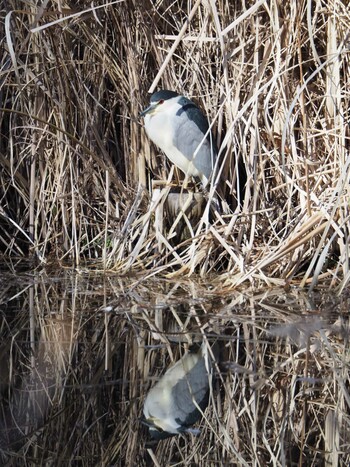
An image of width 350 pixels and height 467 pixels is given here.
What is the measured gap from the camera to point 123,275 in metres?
5.11

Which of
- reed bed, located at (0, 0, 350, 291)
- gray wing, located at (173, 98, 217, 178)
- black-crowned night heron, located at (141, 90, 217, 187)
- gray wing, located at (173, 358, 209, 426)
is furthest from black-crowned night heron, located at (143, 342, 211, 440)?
gray wing, located at (173, 98, 217, 178)

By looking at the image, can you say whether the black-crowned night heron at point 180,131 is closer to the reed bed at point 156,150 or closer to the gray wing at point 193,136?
the gray wing at point 193,136

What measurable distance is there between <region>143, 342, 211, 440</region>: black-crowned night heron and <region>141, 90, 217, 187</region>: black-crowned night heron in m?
1.80

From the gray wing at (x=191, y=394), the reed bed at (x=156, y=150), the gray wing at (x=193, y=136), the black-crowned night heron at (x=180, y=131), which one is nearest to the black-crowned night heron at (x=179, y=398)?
the gray wing at (x=191, y=394)

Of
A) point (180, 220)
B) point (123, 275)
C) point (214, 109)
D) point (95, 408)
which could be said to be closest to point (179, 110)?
point (214, 109)

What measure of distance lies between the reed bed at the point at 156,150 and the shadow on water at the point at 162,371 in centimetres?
35

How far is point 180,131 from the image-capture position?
546cm

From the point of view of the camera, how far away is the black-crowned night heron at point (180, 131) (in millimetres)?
5137

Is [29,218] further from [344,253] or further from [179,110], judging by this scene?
[344,253]

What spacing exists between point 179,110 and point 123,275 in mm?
940

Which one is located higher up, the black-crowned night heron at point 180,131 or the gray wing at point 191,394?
the black-crowned night heron at point 180,131

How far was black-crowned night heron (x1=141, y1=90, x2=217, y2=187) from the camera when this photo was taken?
514 cm

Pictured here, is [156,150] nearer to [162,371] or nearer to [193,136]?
[193,136]

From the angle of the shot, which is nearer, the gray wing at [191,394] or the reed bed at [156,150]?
the gray wing at [191,394]
